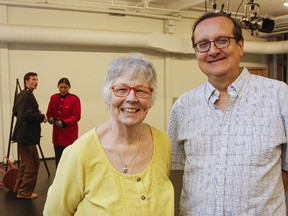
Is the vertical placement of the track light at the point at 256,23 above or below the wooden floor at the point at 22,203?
above

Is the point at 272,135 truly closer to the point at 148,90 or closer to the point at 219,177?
the point at 219,177

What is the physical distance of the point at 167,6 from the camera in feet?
23.9

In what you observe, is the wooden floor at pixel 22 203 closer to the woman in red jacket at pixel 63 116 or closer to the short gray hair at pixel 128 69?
the woman in red jacket at pixel 63 116

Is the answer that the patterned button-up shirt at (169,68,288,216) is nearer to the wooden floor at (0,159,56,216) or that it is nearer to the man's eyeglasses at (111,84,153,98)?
the man's eyeglasses at (111,84,153,98)

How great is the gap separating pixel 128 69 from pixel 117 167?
1.31 feet

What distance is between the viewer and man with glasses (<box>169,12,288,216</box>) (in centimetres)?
133

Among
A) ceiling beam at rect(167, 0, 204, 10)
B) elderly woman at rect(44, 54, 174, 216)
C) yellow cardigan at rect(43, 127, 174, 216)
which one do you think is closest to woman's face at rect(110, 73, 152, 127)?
elderly woman at rect(44, 54, 174, 216)

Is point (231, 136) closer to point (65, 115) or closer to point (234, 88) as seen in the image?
point (234, 88)

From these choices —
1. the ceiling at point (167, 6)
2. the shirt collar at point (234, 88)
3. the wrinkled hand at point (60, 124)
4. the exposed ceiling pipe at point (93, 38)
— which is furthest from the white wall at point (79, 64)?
the shirt collar at point (234, 88)

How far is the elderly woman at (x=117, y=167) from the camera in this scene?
4.21 ft

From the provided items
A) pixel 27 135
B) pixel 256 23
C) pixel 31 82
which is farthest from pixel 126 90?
pixel 256 23

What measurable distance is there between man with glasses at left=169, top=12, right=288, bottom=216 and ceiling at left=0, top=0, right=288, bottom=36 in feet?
15.3

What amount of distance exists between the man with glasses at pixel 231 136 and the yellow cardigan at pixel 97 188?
0.22 m

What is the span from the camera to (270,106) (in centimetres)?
137
